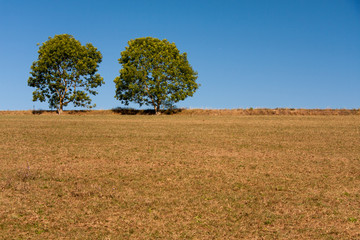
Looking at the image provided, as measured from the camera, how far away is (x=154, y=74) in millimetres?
54906

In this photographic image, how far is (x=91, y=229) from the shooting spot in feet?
28.3

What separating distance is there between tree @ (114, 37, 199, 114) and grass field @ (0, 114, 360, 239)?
1351 inches

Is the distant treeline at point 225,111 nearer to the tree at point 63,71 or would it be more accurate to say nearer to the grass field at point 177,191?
the tree at point 63,71

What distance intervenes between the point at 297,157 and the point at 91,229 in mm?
13157

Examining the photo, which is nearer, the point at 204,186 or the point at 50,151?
the point at 204,186

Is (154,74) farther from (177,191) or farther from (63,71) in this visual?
(177,191)

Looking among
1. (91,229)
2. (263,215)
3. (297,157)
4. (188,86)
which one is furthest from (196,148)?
(188,86)

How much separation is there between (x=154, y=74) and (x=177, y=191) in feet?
146

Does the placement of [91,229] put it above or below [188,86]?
below

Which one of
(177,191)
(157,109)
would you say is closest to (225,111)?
(157,109)

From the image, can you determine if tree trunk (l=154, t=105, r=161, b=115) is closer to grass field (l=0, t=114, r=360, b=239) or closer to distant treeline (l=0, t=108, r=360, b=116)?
distant treeline (l=0, t=108, r=360, b=116)

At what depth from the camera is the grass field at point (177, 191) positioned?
8.72 metres

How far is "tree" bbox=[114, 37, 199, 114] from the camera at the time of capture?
55.5 metres

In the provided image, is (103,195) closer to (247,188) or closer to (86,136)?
(247,188)
